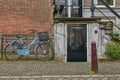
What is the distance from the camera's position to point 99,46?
1396 centimetres

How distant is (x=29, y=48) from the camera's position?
14.0 metres

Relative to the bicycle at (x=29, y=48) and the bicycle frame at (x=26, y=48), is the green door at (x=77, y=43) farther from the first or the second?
the bicycle frame at (x=26, y=48)

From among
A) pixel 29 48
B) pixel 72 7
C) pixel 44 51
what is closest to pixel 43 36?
pixel 44 51

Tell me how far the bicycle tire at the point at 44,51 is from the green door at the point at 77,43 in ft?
2.93

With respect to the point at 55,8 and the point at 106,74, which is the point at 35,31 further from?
the point at 106,74

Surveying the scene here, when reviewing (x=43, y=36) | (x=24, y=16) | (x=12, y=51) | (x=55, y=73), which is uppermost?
(x=24, y=16)

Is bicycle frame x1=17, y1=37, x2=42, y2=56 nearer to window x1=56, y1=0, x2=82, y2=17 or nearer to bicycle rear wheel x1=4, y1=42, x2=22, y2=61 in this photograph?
bicycle rear wheel x1=4, y1=42, x2=22, y2=61

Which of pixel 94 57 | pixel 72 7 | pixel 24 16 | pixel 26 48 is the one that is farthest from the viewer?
pixel 72 7

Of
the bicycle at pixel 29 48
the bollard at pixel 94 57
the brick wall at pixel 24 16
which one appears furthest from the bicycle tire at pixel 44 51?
the bollard at pixel 94 57

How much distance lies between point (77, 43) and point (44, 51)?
162cm

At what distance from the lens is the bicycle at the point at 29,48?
13906 mm

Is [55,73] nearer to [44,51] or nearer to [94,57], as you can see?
[94,57]

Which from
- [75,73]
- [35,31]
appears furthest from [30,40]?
[75,73]

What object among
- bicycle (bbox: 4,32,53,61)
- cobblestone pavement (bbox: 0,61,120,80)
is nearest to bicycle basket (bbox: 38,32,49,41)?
bicycle (bbox: 4,32,53,61)
